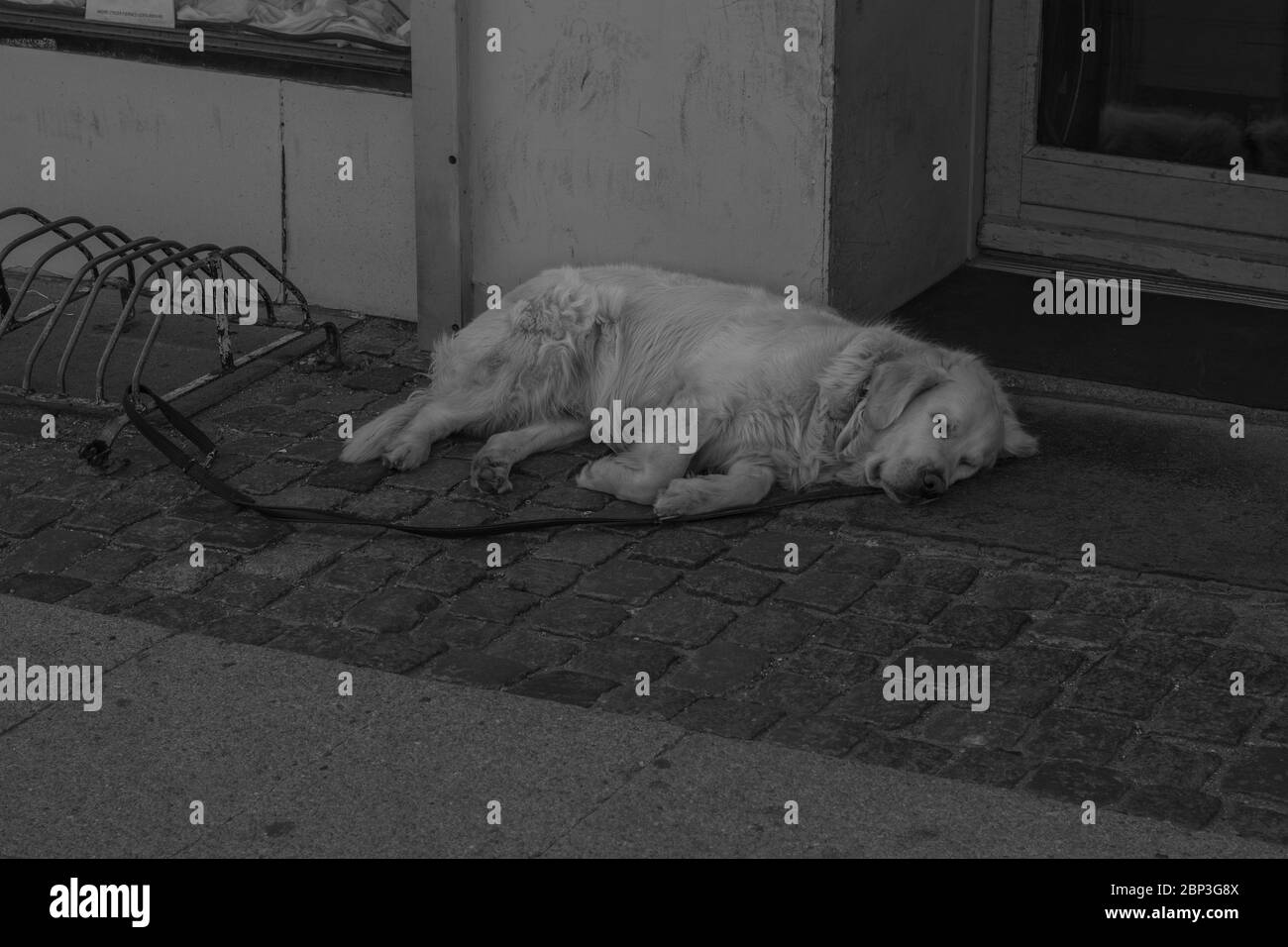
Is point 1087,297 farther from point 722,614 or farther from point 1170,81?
point 722,614

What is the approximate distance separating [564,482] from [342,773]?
2.04 meters

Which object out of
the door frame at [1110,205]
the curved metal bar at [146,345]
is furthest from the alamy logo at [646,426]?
the door frame at [1110,205]

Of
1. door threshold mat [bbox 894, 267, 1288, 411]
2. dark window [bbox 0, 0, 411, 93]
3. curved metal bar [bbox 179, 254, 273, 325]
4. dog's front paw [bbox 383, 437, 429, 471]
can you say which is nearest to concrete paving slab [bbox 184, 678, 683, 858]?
dog's front paw [bbox 383, 437, 429, 471]

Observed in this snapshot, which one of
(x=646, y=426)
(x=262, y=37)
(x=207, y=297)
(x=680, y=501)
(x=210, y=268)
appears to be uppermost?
(x=262, y=37)

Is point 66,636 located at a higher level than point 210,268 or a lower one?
lower

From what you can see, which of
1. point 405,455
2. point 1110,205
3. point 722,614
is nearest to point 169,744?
point 722,614

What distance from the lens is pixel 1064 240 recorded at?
7.61m

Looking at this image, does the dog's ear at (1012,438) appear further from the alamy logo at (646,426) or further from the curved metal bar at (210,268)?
the curved metal bar at (210,268)

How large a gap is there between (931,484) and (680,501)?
83 cm

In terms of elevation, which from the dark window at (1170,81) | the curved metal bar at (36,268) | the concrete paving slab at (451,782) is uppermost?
the dark window at (1170,81)

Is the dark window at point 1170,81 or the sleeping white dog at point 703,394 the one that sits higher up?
the dark window at point 1170,81

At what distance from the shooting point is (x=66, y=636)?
492cm

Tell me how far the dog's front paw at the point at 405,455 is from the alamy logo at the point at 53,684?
1589 millimetres

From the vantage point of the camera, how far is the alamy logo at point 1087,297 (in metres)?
7.33
